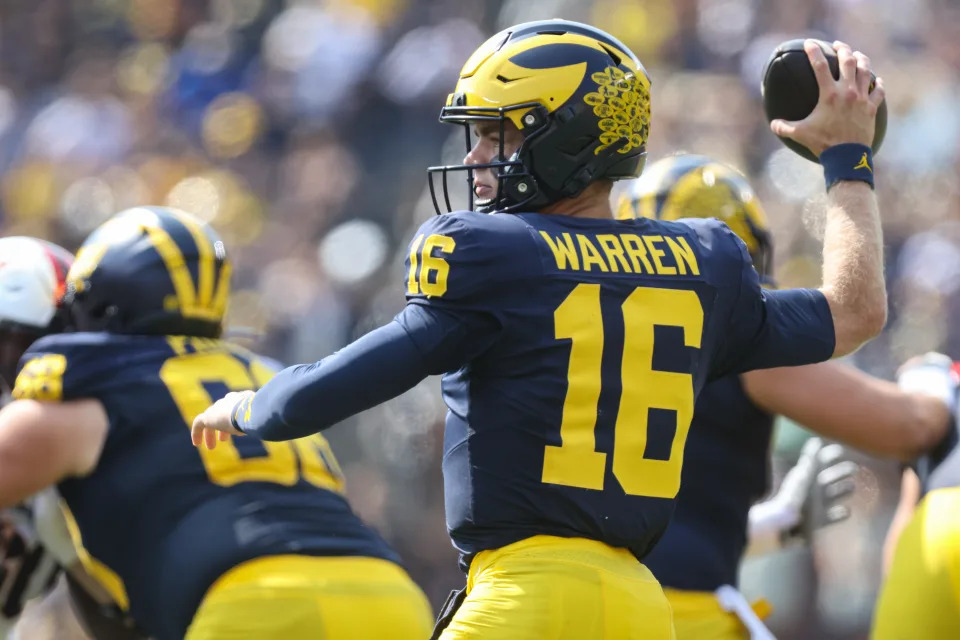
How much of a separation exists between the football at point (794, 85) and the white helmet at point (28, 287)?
256 cm

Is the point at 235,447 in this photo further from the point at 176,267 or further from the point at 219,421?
the point at 219,421

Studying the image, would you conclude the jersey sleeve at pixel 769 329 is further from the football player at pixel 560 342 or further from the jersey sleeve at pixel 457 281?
the jersey sleeve at pixel 457 281

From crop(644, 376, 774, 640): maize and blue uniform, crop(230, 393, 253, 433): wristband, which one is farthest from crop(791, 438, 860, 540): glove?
crop(230, 393, 253, 433): wristband

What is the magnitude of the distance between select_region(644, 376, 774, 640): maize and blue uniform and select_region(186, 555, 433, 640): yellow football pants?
0.70 metres

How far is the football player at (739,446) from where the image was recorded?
3.75 m

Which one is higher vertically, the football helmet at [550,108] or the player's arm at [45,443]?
the football helmet at [550,108]

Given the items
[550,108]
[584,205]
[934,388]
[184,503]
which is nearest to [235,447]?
[184,503]

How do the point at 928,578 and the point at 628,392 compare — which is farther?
the point at 928,578

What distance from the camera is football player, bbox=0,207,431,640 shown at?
3.81 metres

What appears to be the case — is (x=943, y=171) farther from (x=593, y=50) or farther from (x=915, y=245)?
(x=593, y=50)

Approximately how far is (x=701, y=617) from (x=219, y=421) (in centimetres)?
154

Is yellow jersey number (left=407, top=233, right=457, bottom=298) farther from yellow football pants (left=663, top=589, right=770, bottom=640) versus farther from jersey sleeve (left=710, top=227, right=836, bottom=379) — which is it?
yellow football pants (left=663, top=589, right=770, bottom=640)

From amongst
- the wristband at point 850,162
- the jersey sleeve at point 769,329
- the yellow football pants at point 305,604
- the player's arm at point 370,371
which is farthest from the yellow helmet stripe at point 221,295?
the wristband at point 850,162

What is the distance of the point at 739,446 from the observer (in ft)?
12.7
